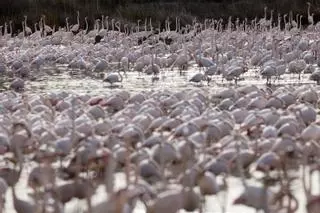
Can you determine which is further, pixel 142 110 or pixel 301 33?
pixel 301 33

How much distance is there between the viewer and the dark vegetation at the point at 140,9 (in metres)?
24.9

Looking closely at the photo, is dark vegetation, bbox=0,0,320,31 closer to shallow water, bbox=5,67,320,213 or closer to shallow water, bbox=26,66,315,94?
shallow water, bbox=5,67,320,213

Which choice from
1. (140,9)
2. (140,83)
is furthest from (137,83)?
(140,9)

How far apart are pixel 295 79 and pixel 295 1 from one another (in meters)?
15.3

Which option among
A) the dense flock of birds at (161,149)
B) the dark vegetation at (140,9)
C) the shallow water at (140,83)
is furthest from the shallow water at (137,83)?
the dark vegetation at (140,9)

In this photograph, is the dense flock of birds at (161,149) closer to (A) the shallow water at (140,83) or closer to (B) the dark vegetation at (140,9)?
(A) the shallow water at (140,83)

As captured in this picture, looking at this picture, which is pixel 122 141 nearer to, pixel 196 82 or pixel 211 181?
pixel 211 181

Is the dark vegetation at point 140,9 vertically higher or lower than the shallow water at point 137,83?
higher

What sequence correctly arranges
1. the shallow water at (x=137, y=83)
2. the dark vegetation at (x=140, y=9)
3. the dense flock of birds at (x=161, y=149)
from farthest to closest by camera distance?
the dark vegetation at (x=140, y=9), the shallow water at (x=137, y=83), the dense flock of birds at (x=161, y=149)

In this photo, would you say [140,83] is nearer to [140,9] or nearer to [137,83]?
[137,83]

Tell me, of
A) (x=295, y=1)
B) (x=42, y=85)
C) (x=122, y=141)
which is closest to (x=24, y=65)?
(x=42, y=85)

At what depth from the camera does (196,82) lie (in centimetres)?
1333

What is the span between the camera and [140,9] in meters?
26.2

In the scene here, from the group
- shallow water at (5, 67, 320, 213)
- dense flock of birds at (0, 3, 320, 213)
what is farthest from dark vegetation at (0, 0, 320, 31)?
dense flock of birds at (0, 3, 320, 213)
